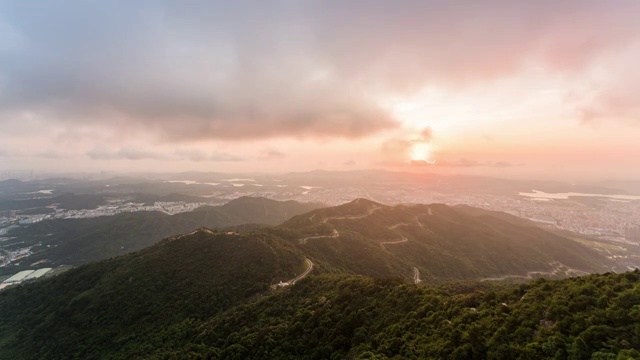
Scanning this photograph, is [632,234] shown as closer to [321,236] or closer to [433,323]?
[321,236]

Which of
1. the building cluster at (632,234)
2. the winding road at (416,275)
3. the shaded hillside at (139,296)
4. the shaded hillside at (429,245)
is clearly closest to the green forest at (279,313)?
the shaded hillside at (139,296)

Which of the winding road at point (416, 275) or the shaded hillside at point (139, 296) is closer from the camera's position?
the shaded hillside at point (139, 296)

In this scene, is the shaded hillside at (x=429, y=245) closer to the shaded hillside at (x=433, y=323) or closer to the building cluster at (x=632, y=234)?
the shaded hillside at (x=433, y=323)

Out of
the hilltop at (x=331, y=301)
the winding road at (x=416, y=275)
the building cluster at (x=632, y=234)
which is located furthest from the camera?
the building cluster at (x=632, y=234)

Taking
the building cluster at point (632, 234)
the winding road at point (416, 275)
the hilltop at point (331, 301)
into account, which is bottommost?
the building cluster at point (632, 234)

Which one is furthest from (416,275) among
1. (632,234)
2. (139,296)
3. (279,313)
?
(632,234)

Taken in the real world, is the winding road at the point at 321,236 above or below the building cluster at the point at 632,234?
above

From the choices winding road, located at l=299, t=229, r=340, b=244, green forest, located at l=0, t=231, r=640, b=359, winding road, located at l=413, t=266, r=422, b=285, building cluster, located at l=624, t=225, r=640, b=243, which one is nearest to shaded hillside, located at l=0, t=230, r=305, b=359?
green forest, located at l=0, t=231, r=640, b=359

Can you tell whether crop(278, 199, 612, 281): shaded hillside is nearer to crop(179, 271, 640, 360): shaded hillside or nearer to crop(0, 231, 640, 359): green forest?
crop(0, 231, 640, 359): green forest
